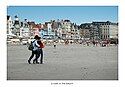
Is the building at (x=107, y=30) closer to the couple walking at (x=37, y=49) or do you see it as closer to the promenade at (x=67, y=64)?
the promenade at (x=67, y=64)

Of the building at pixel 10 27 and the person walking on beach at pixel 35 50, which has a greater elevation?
the building at pixel 10 27

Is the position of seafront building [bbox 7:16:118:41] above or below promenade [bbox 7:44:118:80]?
above

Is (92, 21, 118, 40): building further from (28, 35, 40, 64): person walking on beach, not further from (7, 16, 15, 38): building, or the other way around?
(7, 16, 15, 38): building

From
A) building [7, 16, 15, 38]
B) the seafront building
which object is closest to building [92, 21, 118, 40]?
the seafront building

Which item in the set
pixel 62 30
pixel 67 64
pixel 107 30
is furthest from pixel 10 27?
pixel 107 30

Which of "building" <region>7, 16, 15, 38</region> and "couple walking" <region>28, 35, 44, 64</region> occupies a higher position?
"building" <region>7, 16, 15, 38</region>

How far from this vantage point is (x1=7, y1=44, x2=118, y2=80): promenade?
370cm

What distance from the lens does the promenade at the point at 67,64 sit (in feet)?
12.1

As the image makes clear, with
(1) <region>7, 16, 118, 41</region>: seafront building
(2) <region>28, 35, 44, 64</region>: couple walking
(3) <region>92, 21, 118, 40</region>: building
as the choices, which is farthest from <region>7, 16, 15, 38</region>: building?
(3) <region>92, 21, 118, 40</region>: building

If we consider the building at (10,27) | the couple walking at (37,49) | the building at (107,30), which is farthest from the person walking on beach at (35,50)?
the building at (107,30)

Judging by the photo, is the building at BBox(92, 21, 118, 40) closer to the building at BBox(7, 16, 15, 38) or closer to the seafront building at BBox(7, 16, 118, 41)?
the seafront building at BBox(7, 16, 118, 41)

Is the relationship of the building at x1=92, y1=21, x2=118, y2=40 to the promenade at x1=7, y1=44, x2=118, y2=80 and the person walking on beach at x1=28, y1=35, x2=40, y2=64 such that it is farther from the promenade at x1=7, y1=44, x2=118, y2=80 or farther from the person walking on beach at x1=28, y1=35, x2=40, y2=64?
the person walking on beach at x1=28, y1=35, x2=40, y2=64

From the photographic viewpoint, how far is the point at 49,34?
374 cm
